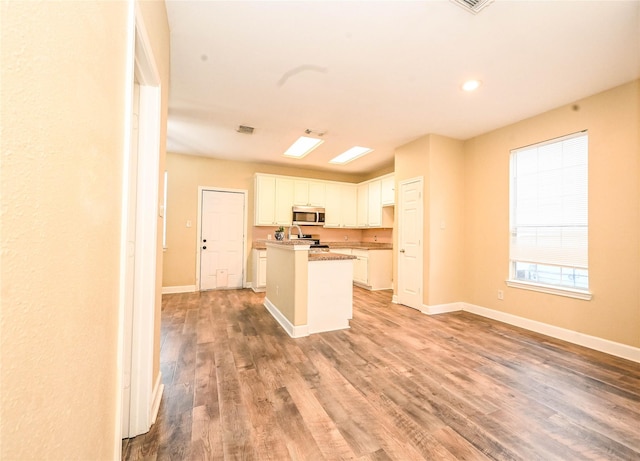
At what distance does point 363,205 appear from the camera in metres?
6.22

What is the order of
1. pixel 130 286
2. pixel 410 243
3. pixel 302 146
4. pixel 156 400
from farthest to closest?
pixel 302 146
pixel 410 243
pixel 156 400
pixel 130 286

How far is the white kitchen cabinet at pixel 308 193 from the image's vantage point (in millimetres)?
5773

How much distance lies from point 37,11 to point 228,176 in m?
5.26

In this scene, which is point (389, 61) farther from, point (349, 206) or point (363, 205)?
point (349, 206)

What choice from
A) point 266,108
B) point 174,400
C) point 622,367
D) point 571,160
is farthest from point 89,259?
point 571,160

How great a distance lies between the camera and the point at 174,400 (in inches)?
70.9

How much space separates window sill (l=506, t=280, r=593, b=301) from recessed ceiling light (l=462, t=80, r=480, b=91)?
2493mm

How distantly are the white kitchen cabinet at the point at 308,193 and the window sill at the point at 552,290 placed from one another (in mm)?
3831

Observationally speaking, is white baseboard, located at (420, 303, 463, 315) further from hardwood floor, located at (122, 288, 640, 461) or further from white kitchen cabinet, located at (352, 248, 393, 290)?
white kitchen cabinet, located at (352, 248, 393, 290)

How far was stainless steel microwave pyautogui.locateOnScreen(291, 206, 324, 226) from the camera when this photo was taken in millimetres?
5707

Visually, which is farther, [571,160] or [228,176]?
[228,176]

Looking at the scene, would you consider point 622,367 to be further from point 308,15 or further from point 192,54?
point 192,54

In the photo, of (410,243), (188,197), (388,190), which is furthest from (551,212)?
(188,197)

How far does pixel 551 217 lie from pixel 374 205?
3.16 m
